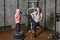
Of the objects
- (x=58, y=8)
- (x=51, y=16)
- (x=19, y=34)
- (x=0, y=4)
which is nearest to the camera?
(x=19, y=34)

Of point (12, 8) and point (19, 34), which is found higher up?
point (12, 8)

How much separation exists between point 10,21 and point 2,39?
69cm

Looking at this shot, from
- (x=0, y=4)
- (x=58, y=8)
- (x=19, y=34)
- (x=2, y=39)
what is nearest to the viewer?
(x=19, y=34)

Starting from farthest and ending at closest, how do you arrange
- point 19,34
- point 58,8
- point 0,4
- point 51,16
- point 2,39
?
point 0,4 → point 51,16 → point 58,8 → point 2,39 → point 19,34

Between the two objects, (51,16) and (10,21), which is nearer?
(51,16)

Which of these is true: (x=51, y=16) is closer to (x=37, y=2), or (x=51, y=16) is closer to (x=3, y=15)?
(x=37, y=2)

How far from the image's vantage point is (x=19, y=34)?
741 mm

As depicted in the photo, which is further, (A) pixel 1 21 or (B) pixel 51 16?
(A) pixel 1 21

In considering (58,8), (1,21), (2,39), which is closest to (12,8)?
(1,21)

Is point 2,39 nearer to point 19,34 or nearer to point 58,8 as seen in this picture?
point 19,34

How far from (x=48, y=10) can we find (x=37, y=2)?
191mm

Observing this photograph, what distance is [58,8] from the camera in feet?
4.58

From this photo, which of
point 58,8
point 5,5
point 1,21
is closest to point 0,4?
point 5,5

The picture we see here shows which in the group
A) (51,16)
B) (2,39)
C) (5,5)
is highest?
(5,5)
